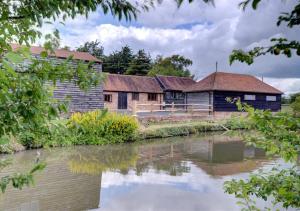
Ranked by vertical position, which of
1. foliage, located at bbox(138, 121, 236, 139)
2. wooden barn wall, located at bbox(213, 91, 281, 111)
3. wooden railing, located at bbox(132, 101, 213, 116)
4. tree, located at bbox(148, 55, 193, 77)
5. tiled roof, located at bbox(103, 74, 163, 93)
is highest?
tree, located at bbox(148, 55, 193, 77)

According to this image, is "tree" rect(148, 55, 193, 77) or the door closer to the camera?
the door

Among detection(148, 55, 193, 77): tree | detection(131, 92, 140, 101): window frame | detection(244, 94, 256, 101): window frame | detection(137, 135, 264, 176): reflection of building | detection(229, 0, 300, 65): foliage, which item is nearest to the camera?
detection(229, 0, 300, 65): foliage

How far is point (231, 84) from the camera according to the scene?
32.3 metres

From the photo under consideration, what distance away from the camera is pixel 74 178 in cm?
988

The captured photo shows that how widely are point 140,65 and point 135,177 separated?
42723mm

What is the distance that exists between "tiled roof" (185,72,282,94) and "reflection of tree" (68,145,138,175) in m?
17.4

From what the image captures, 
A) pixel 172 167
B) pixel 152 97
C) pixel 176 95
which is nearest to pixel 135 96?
pixel 152 97

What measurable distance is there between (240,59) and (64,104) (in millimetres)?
983

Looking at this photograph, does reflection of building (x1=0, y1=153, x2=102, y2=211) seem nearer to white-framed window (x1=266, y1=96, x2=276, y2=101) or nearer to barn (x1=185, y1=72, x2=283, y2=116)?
barn (x1=185, y1=72, x2=283, y2=116)

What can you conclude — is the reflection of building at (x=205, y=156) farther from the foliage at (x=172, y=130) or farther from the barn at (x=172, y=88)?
the barn at (x=172, y=88)

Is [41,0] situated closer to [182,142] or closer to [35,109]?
[35,109]

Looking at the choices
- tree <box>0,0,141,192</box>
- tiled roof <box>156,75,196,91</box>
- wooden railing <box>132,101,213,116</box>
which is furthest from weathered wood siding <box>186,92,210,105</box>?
tree <box>0,0,141,192</box>

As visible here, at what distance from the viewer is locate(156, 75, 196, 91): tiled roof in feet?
113

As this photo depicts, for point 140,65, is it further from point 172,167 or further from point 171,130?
point 172,167
